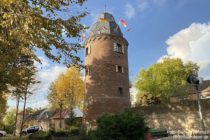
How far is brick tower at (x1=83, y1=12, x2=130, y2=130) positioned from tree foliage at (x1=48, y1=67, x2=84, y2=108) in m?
12.9

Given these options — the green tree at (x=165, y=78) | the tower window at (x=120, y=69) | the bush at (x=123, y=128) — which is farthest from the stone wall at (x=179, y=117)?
the green tree at (x=165, y=78)

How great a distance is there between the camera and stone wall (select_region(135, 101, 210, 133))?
2181 cm

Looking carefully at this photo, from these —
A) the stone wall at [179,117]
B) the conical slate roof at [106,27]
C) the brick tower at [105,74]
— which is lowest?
the stone wall at [179,117]

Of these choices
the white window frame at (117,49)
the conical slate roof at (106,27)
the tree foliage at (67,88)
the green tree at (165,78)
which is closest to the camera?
the white window frame at (117,49)

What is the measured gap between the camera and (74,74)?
4494 cm

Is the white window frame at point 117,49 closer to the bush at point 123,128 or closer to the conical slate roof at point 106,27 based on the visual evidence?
the conical slate roof at point 106,27

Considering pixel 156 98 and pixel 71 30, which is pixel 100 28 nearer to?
pixel 156 98

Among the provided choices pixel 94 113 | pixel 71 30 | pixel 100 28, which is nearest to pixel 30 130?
pixel 94 113

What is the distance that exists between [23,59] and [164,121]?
557 inches

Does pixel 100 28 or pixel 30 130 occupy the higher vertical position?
pixel 100 28

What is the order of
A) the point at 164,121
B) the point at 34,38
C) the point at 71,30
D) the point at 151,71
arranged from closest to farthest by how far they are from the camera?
the point at 34,38, the point at 71,30, the point at 164,121, the point at 151,71

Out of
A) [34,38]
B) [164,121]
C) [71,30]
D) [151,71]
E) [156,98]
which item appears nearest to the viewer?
[34,38]

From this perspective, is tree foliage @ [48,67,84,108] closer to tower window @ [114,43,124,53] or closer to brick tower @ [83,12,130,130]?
brick tower @ [83,12,130,130]

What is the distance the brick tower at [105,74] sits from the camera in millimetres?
29297
